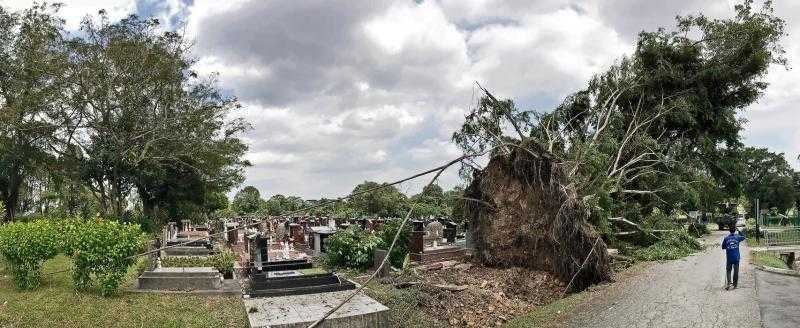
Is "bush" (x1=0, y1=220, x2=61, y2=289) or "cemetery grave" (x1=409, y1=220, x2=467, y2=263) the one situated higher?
"bush" (x1=0, y1=220, x2=61, y2=289)

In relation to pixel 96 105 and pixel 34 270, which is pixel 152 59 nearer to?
pixel 96 105

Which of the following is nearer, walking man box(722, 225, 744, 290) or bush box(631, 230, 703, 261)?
walking man box(722, 225, 744, 290)

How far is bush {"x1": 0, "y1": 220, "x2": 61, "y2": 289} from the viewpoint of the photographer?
9.61m

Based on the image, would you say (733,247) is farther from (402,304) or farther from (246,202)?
(246,202)

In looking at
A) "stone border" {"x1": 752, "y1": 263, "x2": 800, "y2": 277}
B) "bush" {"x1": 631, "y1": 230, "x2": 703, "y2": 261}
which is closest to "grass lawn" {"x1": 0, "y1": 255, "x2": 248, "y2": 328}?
"bush" {"x1": 631, "y1": 230, "x2": 703, "y2": 261}

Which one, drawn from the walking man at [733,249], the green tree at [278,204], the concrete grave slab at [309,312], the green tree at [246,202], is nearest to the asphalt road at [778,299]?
the walking man at [733,249]

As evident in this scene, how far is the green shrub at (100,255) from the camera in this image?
9344mm

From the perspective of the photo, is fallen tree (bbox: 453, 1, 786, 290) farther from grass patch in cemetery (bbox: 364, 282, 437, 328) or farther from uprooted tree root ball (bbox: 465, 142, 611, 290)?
grass patch in cemetery (bbox: 364, 282, 437, 328)

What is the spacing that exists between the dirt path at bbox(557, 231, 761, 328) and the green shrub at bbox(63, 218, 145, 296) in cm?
720

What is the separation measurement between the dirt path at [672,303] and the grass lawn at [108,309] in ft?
17.5

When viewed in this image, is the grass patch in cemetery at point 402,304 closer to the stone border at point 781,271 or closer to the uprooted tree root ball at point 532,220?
the uprooted tree root ball at point 532,220

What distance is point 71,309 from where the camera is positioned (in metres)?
8.59

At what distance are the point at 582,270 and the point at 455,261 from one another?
144 inches

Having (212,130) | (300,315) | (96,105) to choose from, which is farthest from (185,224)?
(300,315)
